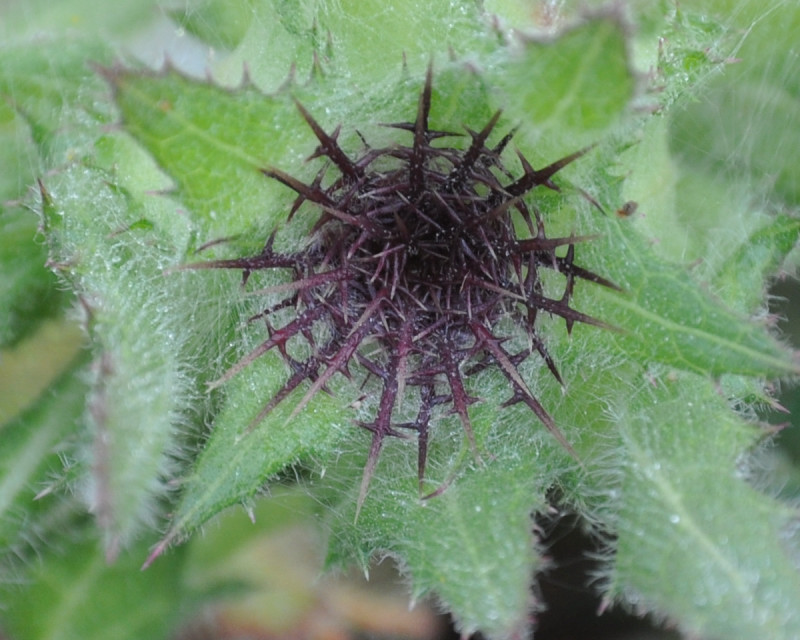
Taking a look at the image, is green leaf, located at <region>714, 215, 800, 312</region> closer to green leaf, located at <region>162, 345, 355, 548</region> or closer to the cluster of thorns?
the cluster of thorns

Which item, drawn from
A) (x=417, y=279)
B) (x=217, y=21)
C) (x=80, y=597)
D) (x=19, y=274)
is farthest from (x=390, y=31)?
(x=80, y=597)

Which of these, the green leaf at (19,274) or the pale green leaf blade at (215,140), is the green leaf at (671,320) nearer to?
the pale green leaf blade at (215,140)

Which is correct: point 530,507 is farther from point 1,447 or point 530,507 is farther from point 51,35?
point 51,35

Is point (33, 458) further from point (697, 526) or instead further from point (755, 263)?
point (755, 263)

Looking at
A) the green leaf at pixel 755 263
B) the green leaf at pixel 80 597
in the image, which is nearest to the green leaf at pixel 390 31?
the green leaf at pixel 755 263

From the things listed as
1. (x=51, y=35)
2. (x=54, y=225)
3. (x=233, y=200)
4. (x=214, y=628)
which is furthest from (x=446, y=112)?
(x=214, y=628)
